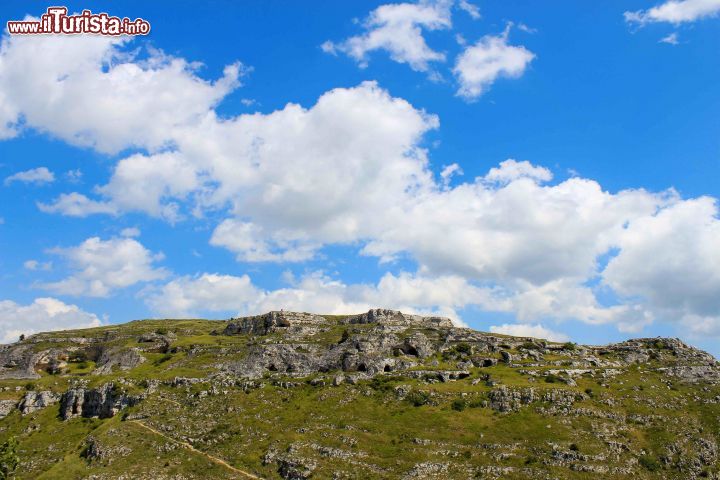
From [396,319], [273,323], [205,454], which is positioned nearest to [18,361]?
[273,323]

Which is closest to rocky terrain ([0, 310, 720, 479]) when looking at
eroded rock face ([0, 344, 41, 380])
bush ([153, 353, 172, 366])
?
eroded rock face ([0, 344, 41, 380])

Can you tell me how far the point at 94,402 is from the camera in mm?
124875

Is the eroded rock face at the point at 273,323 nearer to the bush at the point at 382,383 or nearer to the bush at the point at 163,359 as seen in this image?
the bush at the point at 163,359

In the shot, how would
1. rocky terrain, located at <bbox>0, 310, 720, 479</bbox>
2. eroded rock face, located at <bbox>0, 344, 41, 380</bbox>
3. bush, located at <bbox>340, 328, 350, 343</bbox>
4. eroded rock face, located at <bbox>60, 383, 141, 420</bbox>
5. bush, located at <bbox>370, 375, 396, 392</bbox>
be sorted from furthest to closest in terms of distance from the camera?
eroded rock face, located at <bbox>0, 344, 41, 380</bbox> < bush, located at <bbox>340, 328, 350, 343</bbox> < eroded rock face, located at <bbox>60, 383, 141, 420</bbox> < bush, located at <bbox>370, 375, 396, 392</bbox> < rocky terrain, located at <bbox>0, 310, 720, 479</bbox>

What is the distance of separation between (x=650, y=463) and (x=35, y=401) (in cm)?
13232

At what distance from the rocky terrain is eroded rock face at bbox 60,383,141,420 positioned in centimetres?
31

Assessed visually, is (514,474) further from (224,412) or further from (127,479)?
(127,479)

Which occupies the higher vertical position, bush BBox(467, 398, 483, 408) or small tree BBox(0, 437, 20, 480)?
bush BBox(467, 398, 483, 408)

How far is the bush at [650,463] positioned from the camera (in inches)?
3799

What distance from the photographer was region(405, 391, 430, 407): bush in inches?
4483

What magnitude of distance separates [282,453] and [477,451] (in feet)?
112

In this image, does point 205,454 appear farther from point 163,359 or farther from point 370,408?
point 163,359

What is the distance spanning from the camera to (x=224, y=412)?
11256cm

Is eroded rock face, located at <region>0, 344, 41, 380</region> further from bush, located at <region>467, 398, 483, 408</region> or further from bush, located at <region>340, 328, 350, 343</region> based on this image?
bush, located at <region>467, 398, 483, 408</region>
